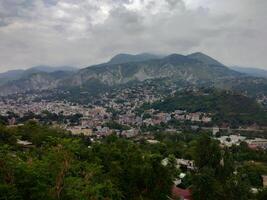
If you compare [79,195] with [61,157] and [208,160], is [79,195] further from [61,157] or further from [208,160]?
[208,160]

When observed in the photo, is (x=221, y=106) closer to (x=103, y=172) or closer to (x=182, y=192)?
(x=182, y=192)

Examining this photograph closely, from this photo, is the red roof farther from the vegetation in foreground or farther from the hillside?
the hillside

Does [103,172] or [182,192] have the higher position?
[103,172]

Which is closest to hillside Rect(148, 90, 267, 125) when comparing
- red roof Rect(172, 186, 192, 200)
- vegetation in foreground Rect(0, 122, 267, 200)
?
vegetation in foreground Rect(0, 122, 267, 200)

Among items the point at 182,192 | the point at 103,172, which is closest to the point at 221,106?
the point at 182,192

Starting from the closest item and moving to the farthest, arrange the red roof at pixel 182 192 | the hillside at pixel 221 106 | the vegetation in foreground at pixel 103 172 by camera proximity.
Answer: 1. the vegetation in foreground at pixel 103 172
2. the red roof at pixel 182 192
3. the hillside at pixel 221 106

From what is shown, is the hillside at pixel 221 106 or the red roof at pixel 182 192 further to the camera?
the hillside at pixel 221 106

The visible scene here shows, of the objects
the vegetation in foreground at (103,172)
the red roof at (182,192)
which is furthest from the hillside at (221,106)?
the red roof at (182,192)

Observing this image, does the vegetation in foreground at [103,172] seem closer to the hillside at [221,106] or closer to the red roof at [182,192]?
the red roof at [182,192]

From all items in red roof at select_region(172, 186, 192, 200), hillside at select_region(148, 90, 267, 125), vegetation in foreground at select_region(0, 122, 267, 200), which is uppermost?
vegetation in foreground at select_region(0, 122, 267, 200)

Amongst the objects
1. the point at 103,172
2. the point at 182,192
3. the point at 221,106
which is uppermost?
the point at 103,172

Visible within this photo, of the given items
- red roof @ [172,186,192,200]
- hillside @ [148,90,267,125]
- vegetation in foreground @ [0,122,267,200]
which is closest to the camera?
vegetation in foreground @ [0,122,267,200]

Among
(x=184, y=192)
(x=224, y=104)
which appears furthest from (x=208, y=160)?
(x=224, y=104)
